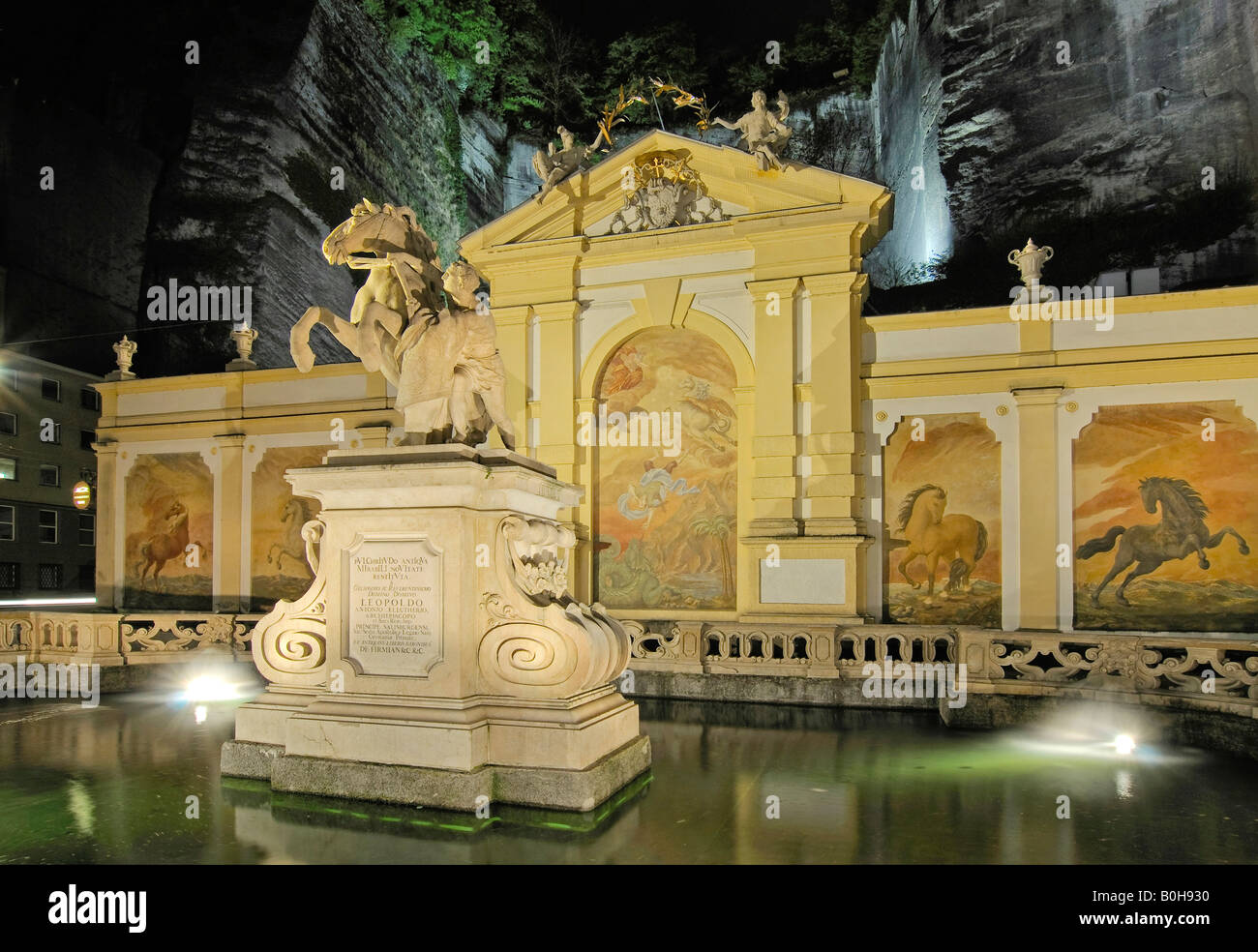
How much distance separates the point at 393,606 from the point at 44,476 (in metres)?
31.0

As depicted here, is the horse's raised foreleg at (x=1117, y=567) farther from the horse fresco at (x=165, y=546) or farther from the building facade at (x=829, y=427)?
the horse fresco at (x=165, y=546)

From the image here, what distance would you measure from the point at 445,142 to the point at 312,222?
24.0 feet

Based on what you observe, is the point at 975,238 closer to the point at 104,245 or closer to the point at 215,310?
the point at 215,310

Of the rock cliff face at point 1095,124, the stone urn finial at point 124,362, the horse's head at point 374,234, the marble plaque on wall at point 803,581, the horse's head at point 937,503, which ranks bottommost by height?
the marble plaque on wall at point 803,581

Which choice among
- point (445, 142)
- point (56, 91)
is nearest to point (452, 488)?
point (445, 142)

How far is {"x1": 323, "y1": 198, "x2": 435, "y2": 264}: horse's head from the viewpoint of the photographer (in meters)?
6.49

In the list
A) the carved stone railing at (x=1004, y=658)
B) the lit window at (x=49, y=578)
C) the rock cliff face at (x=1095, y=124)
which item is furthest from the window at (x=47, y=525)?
the rock cliff face at (x=1095, y=124)

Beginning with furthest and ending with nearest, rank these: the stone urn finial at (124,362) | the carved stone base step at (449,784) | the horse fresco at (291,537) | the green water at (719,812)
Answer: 1. the stone urn finial at (124,362)
2. the horse fresco at (291,537)
3. the carved stone base step at (449,784)
4. the green water at (719,812)

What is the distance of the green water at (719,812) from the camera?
4.85m

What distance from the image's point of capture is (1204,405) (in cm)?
1293

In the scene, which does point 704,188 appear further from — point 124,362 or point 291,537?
point 124,362

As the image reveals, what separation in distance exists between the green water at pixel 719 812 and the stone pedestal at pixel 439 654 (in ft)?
0.74

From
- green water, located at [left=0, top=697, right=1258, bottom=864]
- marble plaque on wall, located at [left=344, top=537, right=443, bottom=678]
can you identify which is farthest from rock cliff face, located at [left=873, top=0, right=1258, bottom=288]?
marble plaque on wall, located at [left=344, top=537, right=443, bottom=678]

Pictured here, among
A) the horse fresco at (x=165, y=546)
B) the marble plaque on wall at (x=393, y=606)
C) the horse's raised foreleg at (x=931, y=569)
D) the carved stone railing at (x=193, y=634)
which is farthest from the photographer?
the horse fresco at (x=165, y=546)
